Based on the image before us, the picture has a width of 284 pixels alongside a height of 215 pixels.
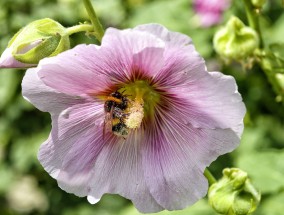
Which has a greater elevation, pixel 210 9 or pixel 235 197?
pixel 235 197

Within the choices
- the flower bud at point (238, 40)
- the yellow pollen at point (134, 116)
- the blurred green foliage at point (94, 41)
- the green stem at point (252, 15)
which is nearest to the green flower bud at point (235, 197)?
the yellow pollen at point (134, 116)

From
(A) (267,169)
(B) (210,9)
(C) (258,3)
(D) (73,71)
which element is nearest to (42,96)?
(D) (73,71)

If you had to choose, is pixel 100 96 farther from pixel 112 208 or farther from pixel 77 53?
pixel 112 208

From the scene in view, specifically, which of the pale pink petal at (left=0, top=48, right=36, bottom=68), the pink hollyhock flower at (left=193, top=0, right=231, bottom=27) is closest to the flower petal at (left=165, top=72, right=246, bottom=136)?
the pale pink petal at (left=0, top=48, right=36, bottom=68)

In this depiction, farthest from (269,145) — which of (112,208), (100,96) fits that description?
(100,96)

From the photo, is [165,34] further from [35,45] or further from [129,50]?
[35,45]
